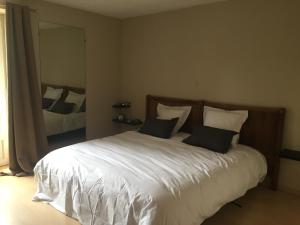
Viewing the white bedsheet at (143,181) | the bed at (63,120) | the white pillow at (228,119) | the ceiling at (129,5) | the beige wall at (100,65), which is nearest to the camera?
the white bedsheet at (143,181)

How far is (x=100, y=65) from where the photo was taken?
4309 millimetres

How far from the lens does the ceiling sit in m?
3.42

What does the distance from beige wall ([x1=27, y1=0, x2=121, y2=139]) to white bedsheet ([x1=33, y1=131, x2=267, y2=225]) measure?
1381 mm

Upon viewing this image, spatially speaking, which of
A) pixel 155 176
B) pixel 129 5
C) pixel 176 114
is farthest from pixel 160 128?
pixel 129 5

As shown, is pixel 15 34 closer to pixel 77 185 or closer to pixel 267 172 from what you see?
pixel 77 185

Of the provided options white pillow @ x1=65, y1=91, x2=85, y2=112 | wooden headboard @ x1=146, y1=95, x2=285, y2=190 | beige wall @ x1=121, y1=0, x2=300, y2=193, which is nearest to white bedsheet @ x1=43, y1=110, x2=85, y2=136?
white pillow @ x1=65, y1=91, x2=85, y2=112

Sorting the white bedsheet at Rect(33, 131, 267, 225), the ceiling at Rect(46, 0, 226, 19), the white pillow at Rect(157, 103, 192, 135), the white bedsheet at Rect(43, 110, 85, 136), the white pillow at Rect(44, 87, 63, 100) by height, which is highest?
the ceiling at Rect(46, 0, 226, 19)

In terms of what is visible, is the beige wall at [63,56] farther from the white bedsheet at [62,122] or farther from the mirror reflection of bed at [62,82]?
the white bedsheet at [62,122]

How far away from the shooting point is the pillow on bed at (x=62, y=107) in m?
3.75

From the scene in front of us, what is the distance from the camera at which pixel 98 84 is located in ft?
14.2

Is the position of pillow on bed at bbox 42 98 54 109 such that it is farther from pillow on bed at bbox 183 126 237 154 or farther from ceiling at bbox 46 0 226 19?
pillow on bed at bbox 183 126 237 154

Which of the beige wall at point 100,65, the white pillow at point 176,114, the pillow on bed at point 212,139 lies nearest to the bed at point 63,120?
the beige wall at point 100,65

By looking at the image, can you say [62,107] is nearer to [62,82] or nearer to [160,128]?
[62,82]

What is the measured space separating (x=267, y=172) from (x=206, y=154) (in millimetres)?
921
